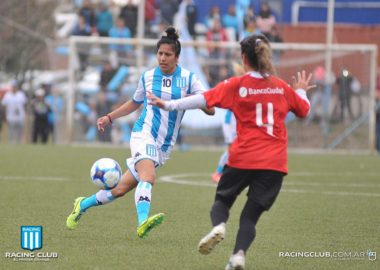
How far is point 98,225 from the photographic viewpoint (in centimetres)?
983

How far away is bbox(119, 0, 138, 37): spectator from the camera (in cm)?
2680

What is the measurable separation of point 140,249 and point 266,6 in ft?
59.0

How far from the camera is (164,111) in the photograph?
360 inches

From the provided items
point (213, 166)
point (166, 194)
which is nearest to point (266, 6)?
point (213, 166)

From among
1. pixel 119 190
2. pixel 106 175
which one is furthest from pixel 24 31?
pixel 119 190

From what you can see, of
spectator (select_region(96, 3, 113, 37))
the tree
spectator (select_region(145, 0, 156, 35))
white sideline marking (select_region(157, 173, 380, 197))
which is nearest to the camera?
white sideline marking (select_region(157, 173, 380, 197))

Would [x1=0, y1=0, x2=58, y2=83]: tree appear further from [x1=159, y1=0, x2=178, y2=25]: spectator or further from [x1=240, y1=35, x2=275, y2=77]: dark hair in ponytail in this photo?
[x1=240, y1=35, x2=275, y2=77]: dark hair in ponytail

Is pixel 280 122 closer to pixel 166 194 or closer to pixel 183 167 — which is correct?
pixel 166 194

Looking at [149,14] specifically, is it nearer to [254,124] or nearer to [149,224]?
[149,224]

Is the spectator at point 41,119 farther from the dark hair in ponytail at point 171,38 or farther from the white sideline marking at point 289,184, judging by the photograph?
the dark hair in ponytail at point 171,38

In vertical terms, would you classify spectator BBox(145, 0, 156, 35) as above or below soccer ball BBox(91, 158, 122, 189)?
above

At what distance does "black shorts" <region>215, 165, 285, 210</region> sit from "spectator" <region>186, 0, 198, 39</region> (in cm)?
1876

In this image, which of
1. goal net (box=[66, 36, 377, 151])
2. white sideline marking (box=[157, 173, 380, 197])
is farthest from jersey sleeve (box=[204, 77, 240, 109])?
goal net (box=[66, 36, 377, 151])

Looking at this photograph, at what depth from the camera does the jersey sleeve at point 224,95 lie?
7262mm
